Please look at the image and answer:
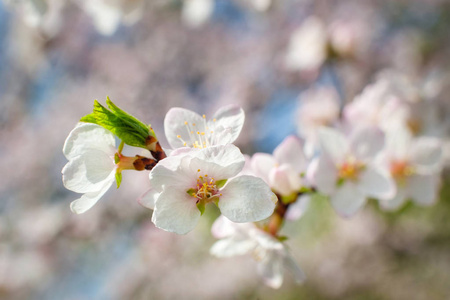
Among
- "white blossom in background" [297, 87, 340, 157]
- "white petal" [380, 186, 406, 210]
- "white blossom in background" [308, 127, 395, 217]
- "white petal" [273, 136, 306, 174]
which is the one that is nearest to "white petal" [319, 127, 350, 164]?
"white blossom in background" [308, 127, 395, 217]

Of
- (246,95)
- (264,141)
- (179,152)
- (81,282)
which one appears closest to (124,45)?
(246,95)

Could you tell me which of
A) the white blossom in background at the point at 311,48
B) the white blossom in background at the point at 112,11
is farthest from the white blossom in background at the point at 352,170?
the white blossom in background at the point at 311,48

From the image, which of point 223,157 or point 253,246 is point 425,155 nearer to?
point 253,246

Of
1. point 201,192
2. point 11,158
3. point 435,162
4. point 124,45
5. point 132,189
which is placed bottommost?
point 201,192

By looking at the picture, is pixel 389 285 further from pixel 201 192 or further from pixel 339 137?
pixel 201 192

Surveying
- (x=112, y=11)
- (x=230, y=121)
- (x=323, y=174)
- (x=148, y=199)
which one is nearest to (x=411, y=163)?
(x=323, y=174)

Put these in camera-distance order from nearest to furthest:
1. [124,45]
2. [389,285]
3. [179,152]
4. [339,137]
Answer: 1. [179,152]
2. [339,137]
3. [389,285]
4. [124,45]
